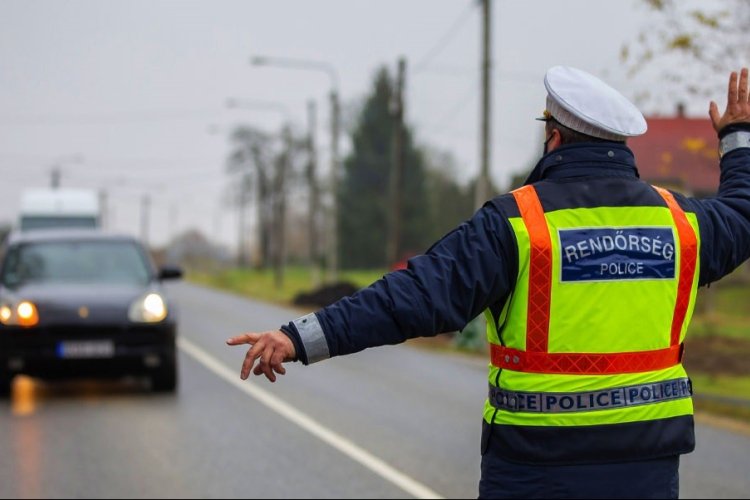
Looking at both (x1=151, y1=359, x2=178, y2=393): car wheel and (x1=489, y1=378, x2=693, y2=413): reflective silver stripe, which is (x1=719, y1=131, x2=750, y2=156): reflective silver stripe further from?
(x1=151, y1=359, x2=178, y2=393): car wheel

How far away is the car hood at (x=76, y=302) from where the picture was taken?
1153 cm

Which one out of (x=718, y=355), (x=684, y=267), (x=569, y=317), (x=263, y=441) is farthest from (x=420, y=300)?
(x=718, y=355)

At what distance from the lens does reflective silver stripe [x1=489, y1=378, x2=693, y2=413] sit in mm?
3244

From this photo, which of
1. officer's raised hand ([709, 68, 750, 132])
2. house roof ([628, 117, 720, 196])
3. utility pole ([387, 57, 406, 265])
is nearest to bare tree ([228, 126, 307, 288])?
house roof ([628, 117, 720, 196])

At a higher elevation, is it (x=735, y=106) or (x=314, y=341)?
(x=735, y=106)

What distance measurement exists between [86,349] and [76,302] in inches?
18.3

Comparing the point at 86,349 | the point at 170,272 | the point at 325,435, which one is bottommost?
the point at 325,435

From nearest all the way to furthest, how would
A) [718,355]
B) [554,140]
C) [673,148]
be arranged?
[554,140] → [718,355] → [673,148]

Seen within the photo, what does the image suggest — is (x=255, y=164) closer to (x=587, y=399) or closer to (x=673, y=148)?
(x=673, y=148)

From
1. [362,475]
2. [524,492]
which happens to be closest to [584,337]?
[524,492]

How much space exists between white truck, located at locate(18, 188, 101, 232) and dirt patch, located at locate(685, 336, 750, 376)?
14341 millimetres

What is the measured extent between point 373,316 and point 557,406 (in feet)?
1.78

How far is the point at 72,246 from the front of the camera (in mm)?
12945

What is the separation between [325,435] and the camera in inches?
394
